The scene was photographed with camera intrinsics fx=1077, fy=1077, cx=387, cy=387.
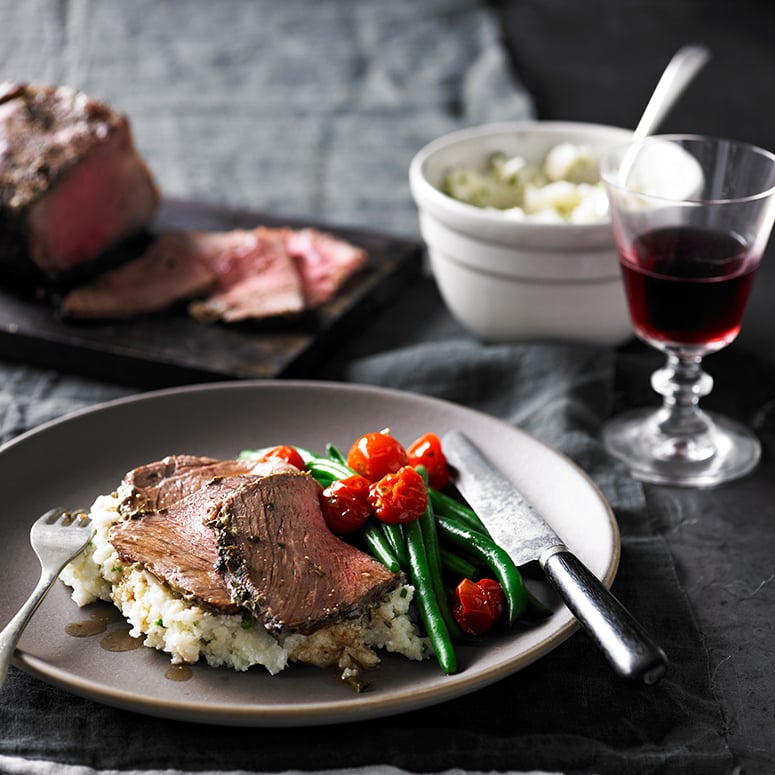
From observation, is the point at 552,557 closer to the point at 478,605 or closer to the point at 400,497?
the point at 478,605

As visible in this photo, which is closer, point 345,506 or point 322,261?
point 345,506

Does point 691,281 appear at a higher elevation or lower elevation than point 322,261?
higher

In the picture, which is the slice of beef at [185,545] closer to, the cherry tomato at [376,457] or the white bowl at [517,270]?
the cherry tomato at [376,457]

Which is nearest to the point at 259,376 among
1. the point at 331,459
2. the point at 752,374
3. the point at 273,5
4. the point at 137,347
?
the point at 137,347

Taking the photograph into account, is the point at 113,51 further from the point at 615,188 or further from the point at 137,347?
the point at 615,188

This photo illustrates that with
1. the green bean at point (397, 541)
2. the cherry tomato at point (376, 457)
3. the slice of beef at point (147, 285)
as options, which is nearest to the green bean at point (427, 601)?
the green bean at point (397, 541)

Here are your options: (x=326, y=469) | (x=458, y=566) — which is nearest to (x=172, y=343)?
(x=326, y=469)
